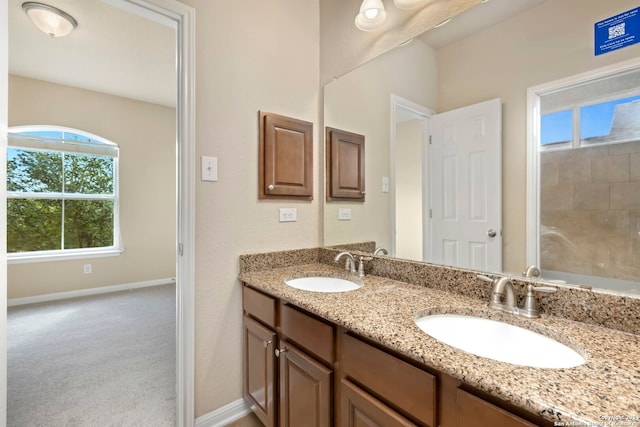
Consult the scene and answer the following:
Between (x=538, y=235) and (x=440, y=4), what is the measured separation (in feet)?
3.65

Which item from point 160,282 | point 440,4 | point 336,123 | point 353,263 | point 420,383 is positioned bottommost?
point 160,282

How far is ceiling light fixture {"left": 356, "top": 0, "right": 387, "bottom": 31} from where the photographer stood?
1.57 meters

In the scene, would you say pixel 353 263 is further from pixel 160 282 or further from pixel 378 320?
pixel 160 282

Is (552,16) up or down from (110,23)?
down

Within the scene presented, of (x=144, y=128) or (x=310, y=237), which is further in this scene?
(x=144, y=128)

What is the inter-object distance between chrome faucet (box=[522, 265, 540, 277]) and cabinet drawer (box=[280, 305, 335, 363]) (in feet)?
2.43

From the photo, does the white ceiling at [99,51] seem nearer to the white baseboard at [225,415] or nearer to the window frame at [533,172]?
the window frame at [533,172]

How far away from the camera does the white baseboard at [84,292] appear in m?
3.42

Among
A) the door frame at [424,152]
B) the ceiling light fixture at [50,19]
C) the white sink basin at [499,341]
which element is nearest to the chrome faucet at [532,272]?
the white sink basin at [499,341]

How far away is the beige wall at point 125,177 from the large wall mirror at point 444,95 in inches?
140

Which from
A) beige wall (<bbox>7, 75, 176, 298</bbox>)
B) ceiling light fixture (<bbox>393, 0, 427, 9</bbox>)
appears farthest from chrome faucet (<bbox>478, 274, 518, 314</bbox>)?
beige wall (<bbox>7, 75, 176, 298</bbox>)

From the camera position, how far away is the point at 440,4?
4.33 feet

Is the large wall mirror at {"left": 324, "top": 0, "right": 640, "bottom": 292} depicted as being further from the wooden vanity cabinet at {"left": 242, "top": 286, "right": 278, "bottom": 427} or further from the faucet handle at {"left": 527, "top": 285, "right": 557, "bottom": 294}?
→ the wooden vanity cabinet at {"left": 242, "top": 286, "right": 278, "bottom": 427}

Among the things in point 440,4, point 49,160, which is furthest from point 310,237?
point 49,160
